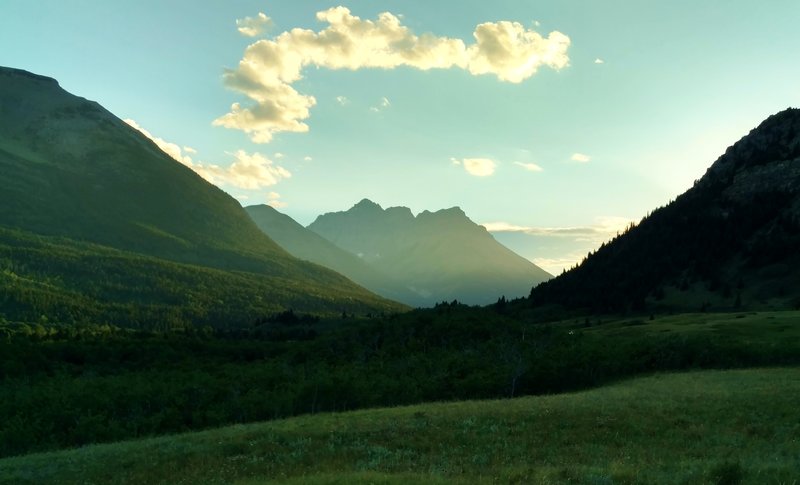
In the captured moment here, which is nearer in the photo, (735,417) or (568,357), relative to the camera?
(735,417)

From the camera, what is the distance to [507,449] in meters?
23.6

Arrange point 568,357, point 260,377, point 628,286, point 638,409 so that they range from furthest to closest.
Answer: point 628,286, point 260,377, point 568,357, point 638,409

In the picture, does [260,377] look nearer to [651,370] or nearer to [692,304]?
[651,370]

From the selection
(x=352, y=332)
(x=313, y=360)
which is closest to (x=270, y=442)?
(x=313, y=360)

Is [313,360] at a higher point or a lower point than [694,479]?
lower

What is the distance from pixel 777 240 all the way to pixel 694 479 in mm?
190941

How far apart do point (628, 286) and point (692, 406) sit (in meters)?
172

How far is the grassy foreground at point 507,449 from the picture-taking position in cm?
1756

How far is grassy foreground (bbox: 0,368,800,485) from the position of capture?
17562 millimetres

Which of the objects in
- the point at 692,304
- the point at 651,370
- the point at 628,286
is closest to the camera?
the point at 651,370

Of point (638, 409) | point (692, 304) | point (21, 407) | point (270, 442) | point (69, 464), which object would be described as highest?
point (692, 304)

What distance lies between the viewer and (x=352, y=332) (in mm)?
165375

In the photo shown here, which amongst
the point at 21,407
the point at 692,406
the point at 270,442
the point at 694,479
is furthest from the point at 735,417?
the point at 21,407

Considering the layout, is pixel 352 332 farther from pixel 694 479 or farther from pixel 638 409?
pixel 694 479
